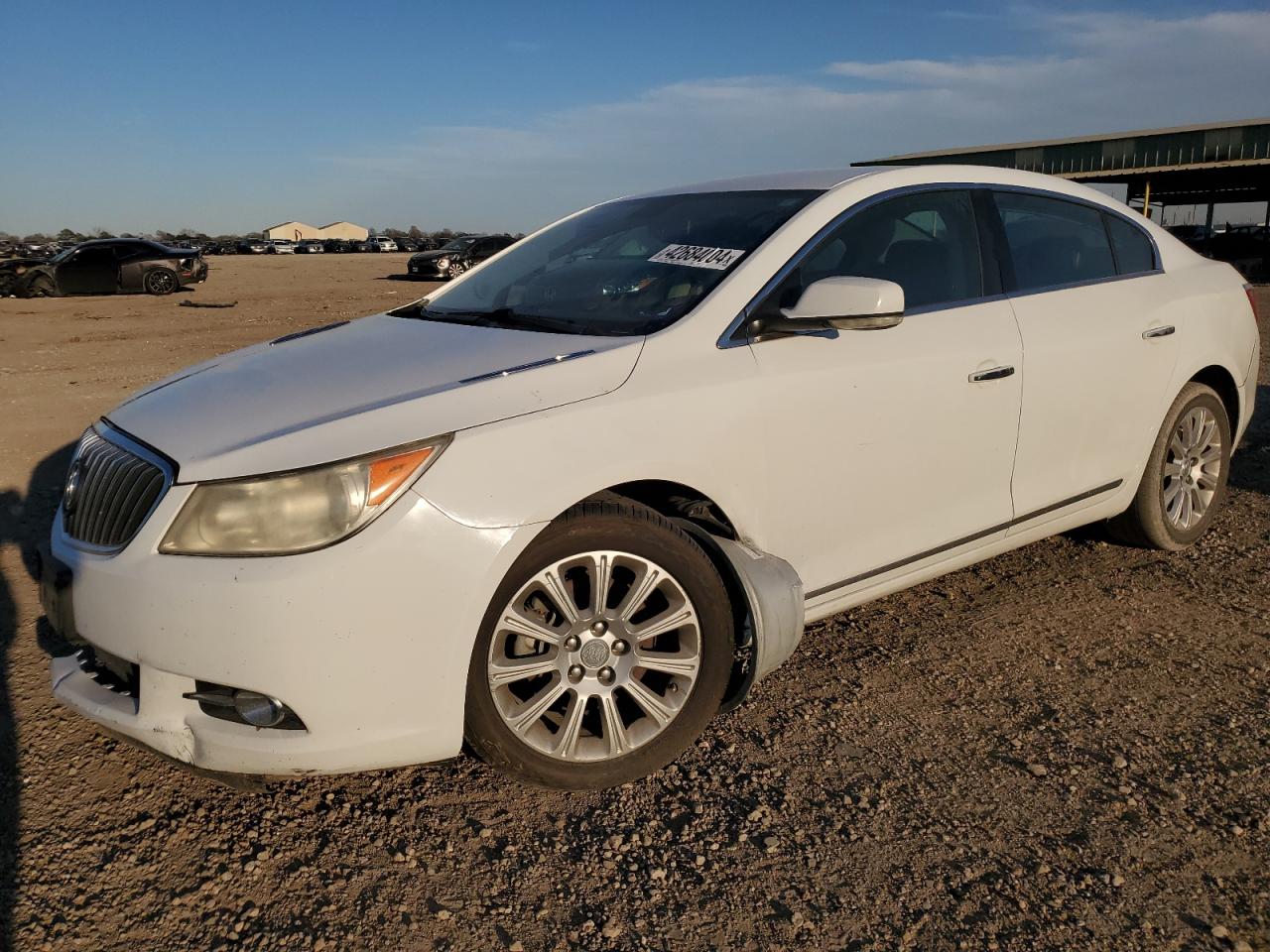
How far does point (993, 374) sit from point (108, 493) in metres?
2.80

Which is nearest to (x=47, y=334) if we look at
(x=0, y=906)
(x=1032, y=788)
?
(x=0, y=906)

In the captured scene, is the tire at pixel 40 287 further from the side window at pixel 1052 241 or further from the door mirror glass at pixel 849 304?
the door mirror glass at pixel 849 304

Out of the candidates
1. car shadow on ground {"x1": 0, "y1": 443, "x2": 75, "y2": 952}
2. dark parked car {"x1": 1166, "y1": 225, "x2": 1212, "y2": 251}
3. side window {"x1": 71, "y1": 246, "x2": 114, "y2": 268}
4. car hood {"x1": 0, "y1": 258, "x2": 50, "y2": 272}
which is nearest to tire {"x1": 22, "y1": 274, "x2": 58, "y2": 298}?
car hood {"x1": 0, "y1": 258, "x2": 50, "y2": 272}

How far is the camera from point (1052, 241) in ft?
13.1

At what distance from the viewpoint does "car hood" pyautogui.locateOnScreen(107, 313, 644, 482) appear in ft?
7.97

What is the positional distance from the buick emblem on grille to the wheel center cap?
1.50m

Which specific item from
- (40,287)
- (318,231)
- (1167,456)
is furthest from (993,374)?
(318,231)

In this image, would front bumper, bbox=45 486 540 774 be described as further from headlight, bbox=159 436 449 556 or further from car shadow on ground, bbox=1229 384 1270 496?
car shadow on ground, bbox=1229 384 1270 496

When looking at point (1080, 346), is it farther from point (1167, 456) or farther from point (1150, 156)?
point (1150, 156)

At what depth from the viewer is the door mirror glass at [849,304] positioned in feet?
9.67

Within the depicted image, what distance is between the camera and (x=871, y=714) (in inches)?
127

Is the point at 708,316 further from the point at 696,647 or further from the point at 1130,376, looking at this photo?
the point at 1130,376

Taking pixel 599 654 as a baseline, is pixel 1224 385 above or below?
above

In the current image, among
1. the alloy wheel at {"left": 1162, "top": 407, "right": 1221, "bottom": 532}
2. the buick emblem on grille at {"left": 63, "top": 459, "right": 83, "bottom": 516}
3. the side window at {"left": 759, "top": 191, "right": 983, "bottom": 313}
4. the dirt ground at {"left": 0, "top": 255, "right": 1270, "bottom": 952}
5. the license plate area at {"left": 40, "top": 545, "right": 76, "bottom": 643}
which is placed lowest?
the dirt ground at {"left": 0, "top": 255, "right": 1270, "bottom": 952}
